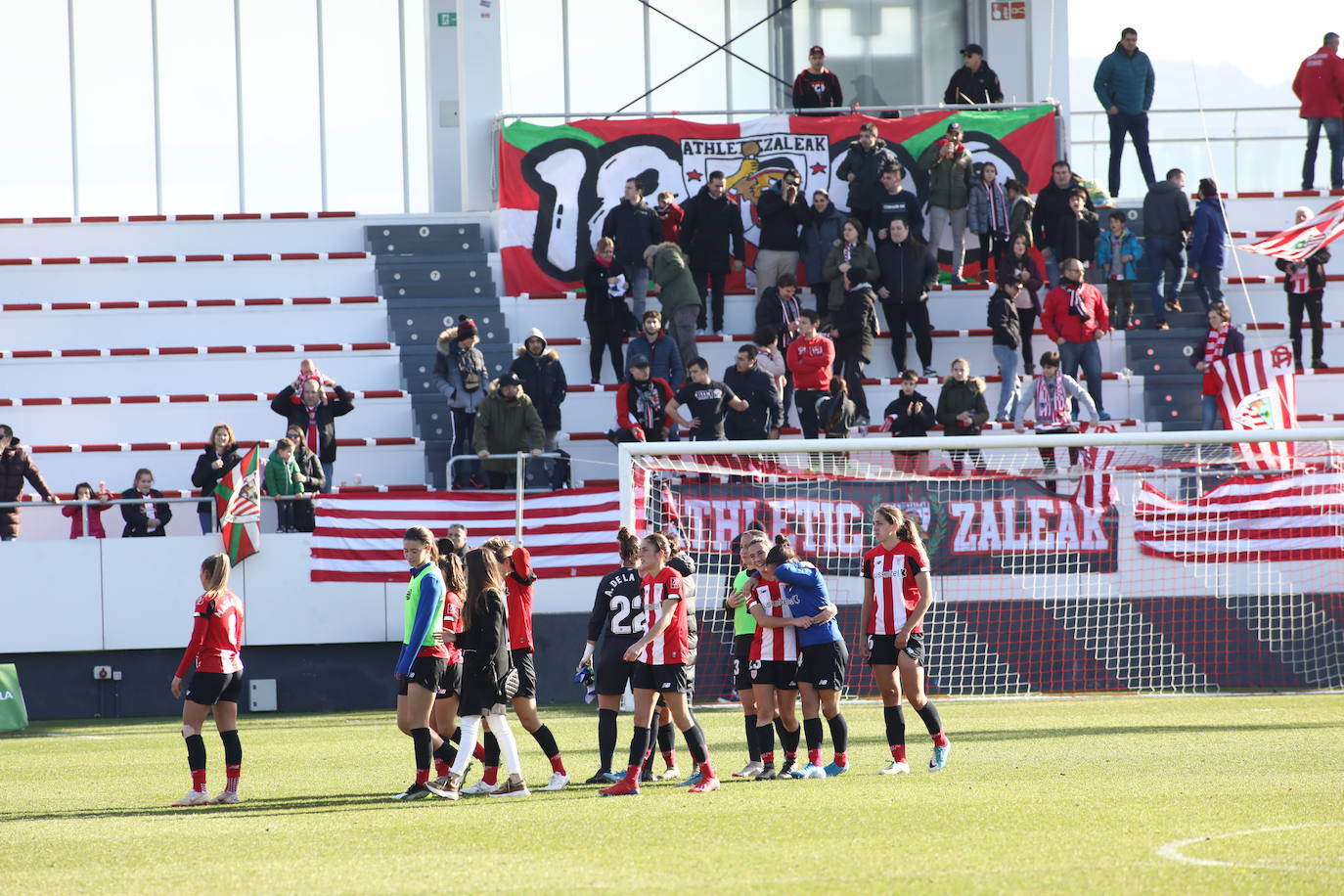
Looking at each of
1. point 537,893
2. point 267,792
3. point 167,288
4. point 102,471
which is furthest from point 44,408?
point 537,893

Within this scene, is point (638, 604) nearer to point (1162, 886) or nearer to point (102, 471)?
point (1162, 886)

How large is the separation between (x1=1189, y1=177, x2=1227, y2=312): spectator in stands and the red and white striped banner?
5.37 metres

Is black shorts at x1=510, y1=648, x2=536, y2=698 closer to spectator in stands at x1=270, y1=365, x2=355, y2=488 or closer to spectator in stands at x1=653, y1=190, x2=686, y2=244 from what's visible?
spectator in stands at x1=270, y1=365, x2=355, y2=488

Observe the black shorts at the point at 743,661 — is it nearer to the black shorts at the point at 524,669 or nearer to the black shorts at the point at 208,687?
the black shorts at the point at 524,669

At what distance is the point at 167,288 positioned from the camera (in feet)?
78.4

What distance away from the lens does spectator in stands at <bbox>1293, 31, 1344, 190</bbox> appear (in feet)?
79.4

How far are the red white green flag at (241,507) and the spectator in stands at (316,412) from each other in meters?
1.22

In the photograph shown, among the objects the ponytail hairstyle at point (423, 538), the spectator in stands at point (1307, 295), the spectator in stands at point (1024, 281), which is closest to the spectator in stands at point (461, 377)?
the spectator in stands at point (1024, 281)

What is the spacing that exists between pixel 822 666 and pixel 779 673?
0.30 m

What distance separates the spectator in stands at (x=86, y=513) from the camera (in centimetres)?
1847

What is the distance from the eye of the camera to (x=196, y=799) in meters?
10.2

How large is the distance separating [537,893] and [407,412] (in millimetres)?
15531

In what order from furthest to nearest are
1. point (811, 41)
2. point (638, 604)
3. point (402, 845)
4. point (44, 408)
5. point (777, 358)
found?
point (811, 41), point (44, 408), point (777, 358), point (638, 604), point (402, 845)

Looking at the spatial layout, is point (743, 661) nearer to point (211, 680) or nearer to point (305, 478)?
point (211, 680)
